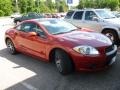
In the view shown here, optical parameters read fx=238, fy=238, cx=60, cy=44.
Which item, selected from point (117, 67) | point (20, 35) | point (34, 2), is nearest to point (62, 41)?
point (117, 67)

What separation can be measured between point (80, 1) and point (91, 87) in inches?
3830

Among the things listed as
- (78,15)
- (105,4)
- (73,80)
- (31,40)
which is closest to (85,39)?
(73,80)

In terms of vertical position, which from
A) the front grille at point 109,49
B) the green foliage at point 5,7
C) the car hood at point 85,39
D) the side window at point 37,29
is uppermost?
the side window at point 37,29

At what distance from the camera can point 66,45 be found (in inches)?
228

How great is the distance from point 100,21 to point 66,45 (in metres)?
4.81

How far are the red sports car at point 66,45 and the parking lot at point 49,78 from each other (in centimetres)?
29

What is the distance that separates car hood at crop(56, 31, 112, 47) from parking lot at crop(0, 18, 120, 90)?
0.80 m

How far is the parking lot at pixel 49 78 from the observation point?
537cm

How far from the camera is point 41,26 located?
6.92 m

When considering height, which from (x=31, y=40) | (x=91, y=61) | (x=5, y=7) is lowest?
(x=5, y=7)

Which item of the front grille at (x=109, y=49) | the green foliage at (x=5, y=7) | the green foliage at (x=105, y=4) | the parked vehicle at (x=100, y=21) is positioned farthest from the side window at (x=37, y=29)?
the green foliage at (x=105, y=4)

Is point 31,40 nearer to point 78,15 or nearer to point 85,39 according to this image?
point 85,39

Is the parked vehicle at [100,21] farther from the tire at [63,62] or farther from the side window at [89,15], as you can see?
the tire at [63,62]

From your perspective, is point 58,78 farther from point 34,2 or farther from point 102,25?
point 34,2
